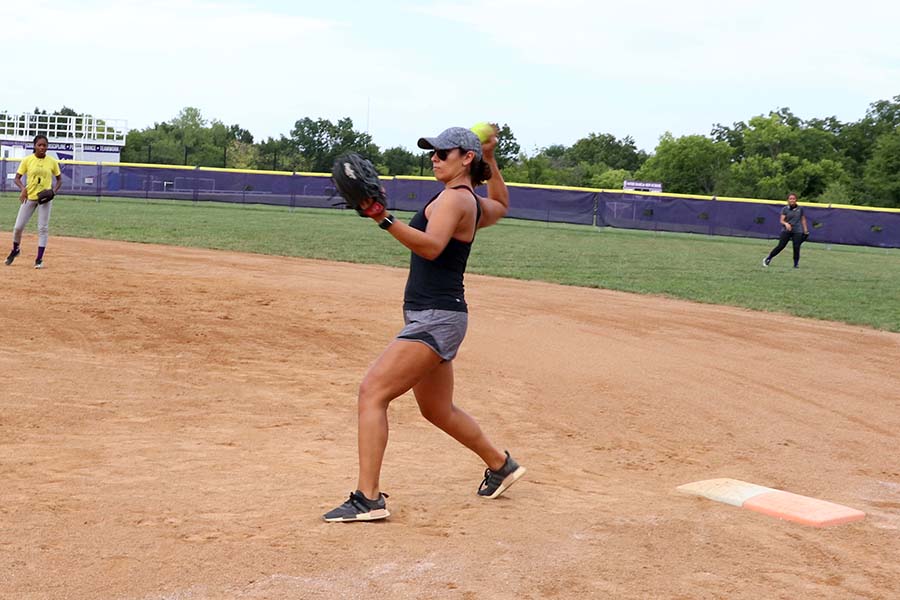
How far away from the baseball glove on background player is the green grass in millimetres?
10417

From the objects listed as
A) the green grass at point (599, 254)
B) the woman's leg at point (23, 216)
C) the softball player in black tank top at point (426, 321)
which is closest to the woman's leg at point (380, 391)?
the softball player in black tank top at point (426, 321)

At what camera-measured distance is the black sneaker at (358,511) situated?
16.5 ft

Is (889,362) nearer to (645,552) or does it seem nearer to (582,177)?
(645,552)

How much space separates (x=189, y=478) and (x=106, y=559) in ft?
4.63

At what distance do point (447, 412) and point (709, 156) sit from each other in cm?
9230

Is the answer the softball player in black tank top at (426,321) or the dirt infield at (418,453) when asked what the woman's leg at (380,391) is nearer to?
the softball player in black tank top at (426,321)

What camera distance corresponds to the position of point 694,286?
61.6 ft

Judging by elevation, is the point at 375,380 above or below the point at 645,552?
above

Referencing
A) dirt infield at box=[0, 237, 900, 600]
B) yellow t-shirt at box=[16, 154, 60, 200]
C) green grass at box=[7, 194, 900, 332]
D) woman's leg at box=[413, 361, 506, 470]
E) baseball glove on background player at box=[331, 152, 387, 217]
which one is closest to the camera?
dirt infield at box=[0, 237, 900, 600]

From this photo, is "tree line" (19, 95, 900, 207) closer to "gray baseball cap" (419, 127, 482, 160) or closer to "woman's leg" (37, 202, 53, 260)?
"woman's leg" (37, 202, 53, 260)

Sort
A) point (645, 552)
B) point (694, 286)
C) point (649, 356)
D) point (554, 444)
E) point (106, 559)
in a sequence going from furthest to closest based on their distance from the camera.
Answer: point (694, 286), point (649, 356), point (554, 444), point (645, 552), point (106, 559)

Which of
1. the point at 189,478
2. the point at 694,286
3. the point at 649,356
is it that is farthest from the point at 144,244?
the point at 189,478

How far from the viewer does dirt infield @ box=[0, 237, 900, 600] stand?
4465 millimetres

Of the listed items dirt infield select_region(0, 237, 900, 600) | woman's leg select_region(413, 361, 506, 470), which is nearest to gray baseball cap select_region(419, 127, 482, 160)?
woman's leg select_region(413, 361, 506, 470)
